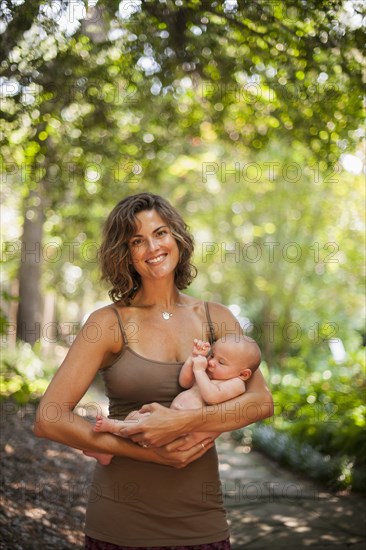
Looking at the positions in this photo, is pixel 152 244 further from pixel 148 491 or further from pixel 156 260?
pixel 148 491

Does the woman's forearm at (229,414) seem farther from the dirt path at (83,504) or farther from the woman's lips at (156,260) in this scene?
the dirt path at (83,504)

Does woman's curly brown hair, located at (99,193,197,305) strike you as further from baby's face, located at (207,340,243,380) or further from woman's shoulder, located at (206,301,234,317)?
baby's face, located at (207,340,243,380)

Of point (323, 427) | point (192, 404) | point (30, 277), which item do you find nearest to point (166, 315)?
point (192, 404)

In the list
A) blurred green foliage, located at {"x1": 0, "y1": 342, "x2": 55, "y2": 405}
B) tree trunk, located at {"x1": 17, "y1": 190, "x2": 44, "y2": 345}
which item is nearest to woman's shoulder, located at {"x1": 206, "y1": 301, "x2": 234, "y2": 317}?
blurred green foliage, located at {"x1": 0, "y1": 342, "x2": 55, "y2": 405}

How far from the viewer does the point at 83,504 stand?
20.1ft

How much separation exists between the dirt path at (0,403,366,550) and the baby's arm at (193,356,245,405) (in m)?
2.48

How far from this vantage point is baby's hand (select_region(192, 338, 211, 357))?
9.34 feet

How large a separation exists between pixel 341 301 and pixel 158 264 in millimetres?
13024

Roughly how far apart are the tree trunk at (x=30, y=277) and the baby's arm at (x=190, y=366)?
29.5 feet

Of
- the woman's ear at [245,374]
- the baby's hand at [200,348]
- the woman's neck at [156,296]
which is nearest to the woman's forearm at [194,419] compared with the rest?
the woman's ear at [245,374]

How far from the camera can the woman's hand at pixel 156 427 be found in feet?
8.59

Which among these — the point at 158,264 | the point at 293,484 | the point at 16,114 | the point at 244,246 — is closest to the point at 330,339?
the point at 244,246

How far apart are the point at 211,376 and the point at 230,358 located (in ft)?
0.39

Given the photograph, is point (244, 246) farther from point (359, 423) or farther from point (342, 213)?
point (359, 423)
